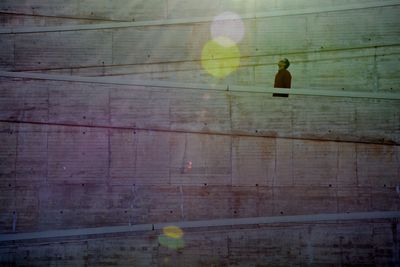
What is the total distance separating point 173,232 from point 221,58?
4117 millimetres

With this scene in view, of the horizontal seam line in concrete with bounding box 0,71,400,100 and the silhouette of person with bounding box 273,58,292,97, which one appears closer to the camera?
the silhouette of person with bounding box 273,58,292,97

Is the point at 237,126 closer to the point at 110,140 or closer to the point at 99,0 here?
the point at 110,140

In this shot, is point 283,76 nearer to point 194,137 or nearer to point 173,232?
point 194,137

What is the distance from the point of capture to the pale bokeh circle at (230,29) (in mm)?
10016

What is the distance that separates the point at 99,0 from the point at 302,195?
21.4ft

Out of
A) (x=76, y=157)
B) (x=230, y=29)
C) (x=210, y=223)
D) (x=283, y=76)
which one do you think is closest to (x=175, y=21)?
(x=230, y=29)

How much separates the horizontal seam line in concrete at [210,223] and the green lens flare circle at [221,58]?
3.36 m

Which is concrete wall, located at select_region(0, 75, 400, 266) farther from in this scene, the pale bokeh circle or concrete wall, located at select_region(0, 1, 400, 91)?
the pale bokeh circle

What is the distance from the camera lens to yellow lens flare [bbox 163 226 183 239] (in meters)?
9.69

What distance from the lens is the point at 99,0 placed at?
1014 cm

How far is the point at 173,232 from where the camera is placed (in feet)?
31.8

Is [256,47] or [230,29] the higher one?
[230,29]

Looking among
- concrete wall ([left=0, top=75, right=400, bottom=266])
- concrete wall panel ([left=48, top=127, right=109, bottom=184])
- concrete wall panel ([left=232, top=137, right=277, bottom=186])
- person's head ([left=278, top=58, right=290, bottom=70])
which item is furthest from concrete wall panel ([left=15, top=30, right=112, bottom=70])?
person's head ([left=278, top=58, right=290, bottom=70])

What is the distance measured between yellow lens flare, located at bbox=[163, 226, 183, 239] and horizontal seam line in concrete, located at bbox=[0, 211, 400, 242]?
7cm
